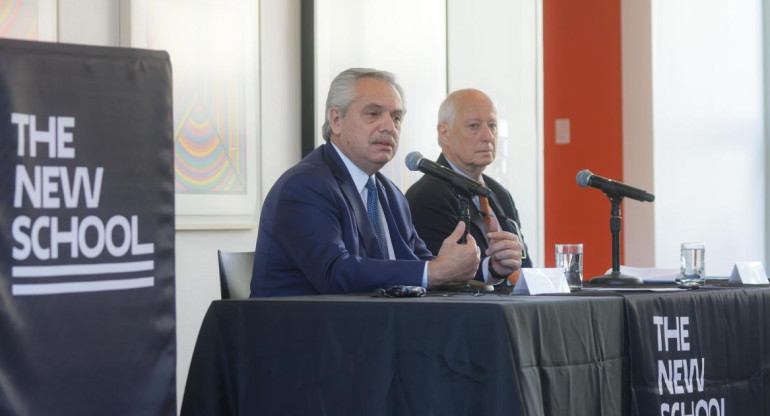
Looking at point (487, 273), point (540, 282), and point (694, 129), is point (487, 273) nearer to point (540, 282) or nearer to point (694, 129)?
point (540, 282)

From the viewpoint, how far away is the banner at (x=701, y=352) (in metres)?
2.02

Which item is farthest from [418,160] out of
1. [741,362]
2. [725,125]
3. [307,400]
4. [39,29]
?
[725,125]

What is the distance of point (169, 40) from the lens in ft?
11.7

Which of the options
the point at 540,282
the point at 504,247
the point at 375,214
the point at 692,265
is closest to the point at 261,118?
the point at 375,214

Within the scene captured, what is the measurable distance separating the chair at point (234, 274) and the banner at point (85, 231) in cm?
145

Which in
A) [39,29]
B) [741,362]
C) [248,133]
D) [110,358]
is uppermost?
[39,29]

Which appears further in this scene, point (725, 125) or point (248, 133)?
point (725, 125)

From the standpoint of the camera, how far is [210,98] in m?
3.74

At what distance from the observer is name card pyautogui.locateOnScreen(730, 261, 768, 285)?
269cm

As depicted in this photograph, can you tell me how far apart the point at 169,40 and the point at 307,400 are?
81.9 inches

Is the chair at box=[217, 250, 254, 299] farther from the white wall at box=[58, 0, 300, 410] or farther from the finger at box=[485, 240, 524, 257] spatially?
the white wall at box=[58, 0, 300, 410]

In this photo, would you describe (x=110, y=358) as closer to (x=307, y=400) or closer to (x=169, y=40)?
(x=307, y=400)

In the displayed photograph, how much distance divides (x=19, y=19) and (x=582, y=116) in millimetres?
3844

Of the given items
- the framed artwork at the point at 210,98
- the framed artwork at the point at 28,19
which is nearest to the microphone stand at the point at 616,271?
the framed artwork at the point at 210,98
